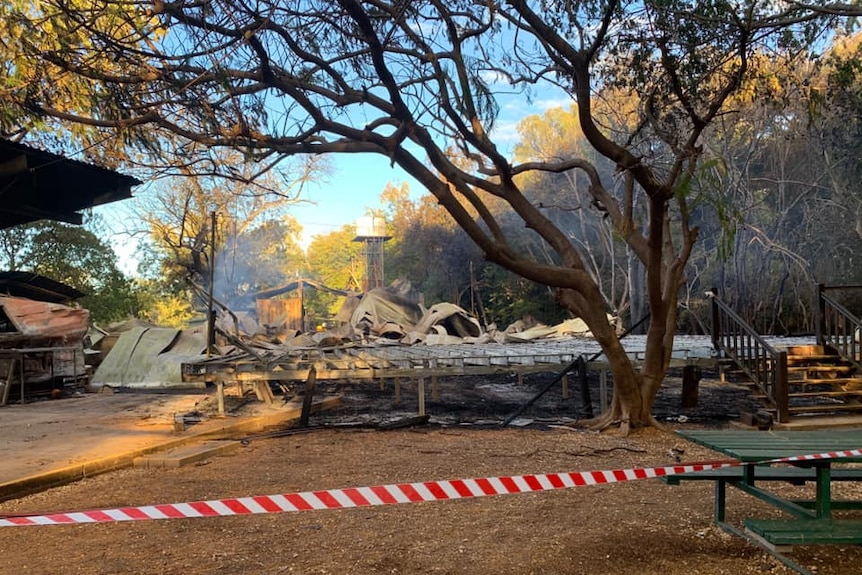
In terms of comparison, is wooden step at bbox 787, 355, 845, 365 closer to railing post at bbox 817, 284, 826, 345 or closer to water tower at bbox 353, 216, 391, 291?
railing post at bbox 817, 284, 826, 345

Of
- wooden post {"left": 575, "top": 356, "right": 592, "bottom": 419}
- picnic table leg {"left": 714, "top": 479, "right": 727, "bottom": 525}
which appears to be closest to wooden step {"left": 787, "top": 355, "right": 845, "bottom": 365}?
wooden post {"left": 575, "top": 356, "right": 592, "bottom": 419}

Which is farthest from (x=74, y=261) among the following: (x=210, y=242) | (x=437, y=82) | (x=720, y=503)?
(x=720, y=503)

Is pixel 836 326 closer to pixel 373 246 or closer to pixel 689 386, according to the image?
pixel 689 386

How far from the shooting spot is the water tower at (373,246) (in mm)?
37469

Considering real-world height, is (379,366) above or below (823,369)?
above

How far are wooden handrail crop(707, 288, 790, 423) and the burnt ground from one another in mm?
482

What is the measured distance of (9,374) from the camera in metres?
13.5

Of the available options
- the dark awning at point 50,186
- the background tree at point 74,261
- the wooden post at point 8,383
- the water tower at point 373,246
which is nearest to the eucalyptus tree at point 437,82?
the dark awning at point 50,186

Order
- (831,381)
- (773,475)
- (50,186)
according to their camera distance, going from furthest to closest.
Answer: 1. (831,381)
2. (50,186)
3. (773,475)

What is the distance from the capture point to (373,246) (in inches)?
1501

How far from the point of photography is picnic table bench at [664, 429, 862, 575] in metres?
3.59

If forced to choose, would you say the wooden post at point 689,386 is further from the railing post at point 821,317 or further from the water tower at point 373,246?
the water tower at point 373,246

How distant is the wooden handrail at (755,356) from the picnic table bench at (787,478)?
4.90 m

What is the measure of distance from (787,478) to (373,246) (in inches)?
1359
